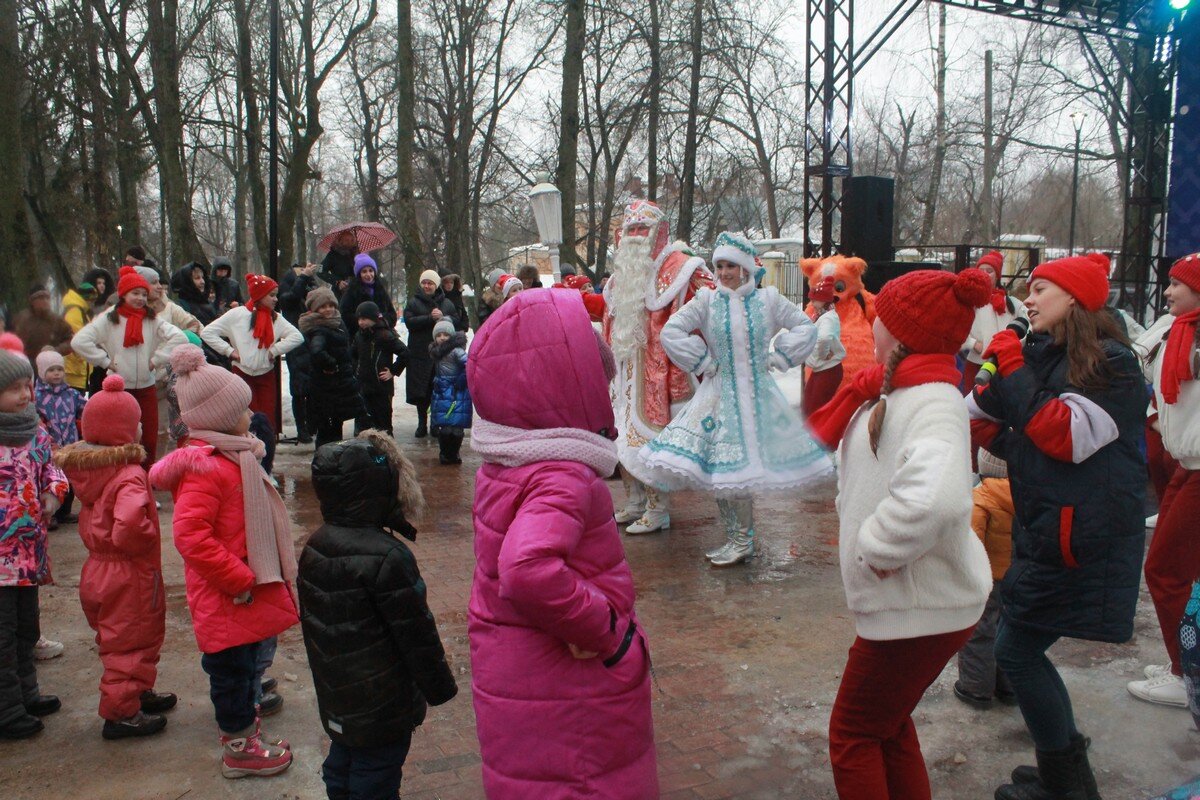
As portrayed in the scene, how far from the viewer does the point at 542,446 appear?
2.43 m

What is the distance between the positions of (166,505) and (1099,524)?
22.6 feet

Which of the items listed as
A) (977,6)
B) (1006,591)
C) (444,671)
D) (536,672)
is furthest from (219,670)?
(977,6)

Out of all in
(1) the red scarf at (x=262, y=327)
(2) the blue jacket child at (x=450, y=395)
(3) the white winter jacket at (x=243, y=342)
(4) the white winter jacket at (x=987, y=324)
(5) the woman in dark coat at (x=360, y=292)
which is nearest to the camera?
(4) the white winter jacket at (x=987, y=324)

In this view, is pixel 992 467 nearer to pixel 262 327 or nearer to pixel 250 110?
pixel 262 327

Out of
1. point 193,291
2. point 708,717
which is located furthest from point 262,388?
point 708,717

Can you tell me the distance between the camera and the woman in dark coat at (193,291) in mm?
10430

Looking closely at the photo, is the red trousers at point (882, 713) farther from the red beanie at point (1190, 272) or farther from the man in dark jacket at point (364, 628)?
the red beanie at point (1190, 272)

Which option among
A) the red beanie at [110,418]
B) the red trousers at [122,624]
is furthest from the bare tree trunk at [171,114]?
the red trousers at [122,624]

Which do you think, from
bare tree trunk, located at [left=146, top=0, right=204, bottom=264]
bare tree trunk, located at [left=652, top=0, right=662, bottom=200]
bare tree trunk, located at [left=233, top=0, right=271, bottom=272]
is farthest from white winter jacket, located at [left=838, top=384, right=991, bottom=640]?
bare tree trunk, located at [left=652, top=0, right=662, bottom=200]

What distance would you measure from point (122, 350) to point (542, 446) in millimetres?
6178

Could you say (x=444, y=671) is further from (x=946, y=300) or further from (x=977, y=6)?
(x=977, y=6)

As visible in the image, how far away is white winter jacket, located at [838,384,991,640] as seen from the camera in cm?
259

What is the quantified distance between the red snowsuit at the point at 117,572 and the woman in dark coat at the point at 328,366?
16.4 feet

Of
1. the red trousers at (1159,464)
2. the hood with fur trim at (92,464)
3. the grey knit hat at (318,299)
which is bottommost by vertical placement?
the red trousers at (1159,464)
